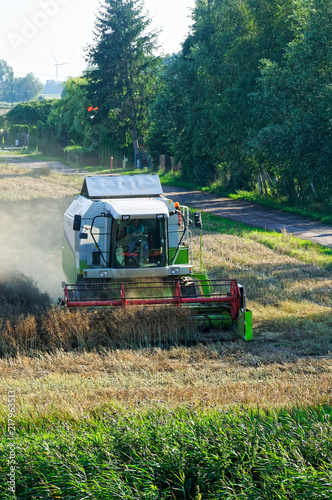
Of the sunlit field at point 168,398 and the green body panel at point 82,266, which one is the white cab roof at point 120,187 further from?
the sunlit field at point 168,398

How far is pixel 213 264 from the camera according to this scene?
17.2 meters

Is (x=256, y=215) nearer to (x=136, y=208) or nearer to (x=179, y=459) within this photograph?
(x=136, y=208)

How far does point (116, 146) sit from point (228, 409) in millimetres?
51169

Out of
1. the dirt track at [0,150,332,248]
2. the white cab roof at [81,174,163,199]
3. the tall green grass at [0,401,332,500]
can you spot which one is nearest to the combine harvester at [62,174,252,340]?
the white cab roof at [81,174,163,199]

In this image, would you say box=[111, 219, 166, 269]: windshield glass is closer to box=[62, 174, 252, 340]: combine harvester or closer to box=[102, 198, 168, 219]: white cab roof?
box=[62, 174, 252, 340]: combine harvester

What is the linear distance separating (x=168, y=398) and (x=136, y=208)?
5542mm

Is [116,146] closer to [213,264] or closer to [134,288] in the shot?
[213,264]

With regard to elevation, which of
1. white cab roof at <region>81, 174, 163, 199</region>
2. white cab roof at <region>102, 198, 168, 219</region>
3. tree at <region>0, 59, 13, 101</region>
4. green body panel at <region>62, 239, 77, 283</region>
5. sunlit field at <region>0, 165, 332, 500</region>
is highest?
tree at <region>0, 59, 13, 101</region>

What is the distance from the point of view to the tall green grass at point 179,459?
5.22 meters

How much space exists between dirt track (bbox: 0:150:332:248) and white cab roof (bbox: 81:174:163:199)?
8.91 meters

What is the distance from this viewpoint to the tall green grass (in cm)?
522

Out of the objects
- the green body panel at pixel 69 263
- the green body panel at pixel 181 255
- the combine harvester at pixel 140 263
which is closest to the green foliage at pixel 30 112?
the green body panel at pixel 69 263

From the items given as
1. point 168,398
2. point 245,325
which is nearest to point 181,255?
point 245,325

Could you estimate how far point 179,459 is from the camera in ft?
18.2
